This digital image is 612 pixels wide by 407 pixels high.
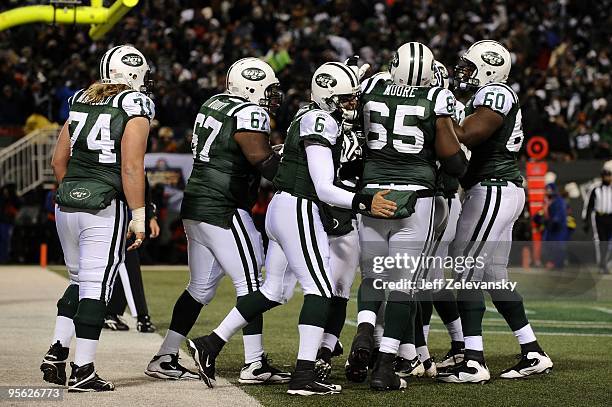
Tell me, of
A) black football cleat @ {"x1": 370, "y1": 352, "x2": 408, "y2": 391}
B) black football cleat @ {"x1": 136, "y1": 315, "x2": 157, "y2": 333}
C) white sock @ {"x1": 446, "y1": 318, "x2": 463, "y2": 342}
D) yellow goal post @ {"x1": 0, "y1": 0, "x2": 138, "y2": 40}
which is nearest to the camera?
black football cleat @ {"x1": 370, "y1": 352, "x2": 408, "y2": 391}

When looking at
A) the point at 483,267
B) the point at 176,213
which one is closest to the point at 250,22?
the point at 176,213

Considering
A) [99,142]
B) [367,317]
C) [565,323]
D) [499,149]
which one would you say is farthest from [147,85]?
[565,323]

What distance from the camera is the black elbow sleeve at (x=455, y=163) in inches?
272

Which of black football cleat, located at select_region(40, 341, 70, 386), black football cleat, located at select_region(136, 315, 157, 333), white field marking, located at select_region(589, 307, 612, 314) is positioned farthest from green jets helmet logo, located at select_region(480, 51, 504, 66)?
white field marking, located at select_region(589, 307, 612, 314)

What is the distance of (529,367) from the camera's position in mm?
7598

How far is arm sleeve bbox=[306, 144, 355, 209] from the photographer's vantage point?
257 inches

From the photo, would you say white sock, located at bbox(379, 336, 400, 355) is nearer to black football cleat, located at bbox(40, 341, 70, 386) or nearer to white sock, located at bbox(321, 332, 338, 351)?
white sock, located at bbox(321, 332, 338, 351)

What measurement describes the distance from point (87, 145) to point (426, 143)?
1.90m

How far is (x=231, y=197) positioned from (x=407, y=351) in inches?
56.6

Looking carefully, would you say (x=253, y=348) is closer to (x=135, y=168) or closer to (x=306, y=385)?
(x=306, y=385)

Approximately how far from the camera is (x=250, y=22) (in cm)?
2347

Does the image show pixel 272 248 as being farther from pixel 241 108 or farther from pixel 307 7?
pixel 307 7

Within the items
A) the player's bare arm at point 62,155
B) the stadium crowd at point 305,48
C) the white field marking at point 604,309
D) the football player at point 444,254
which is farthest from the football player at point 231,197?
the stadium crowd at point 305,48

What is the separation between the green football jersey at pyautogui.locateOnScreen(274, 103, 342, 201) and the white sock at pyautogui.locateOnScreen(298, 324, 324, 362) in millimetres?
721
